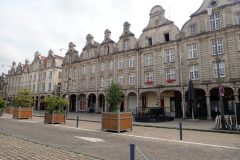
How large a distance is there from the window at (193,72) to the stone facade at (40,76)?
103 feet

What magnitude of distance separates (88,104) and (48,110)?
2142cm

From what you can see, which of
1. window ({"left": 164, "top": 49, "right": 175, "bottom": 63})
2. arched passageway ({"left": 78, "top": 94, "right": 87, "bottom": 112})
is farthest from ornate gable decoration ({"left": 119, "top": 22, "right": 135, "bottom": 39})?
arched passageway ({"left": 78, "top": 94, "right": 87, "bottom": 112})

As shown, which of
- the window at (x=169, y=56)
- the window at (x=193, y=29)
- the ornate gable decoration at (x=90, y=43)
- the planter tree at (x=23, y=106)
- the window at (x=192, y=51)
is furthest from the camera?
the ornate gable decoration at (x=90, y=43)

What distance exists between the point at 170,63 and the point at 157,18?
7.35m

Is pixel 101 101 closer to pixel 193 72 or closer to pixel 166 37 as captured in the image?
pixel 166 37

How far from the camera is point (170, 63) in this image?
2841cm

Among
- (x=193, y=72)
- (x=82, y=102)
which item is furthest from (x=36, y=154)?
(x=82, y=102)

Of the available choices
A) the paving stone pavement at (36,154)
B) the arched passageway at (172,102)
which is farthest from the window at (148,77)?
the paving stone pavement at (36,154)

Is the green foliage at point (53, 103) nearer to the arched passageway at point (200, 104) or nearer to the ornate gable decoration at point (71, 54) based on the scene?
the arched passageway at point (200, 104)

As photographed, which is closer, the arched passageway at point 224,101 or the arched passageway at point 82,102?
the arched passageway at point 224,101

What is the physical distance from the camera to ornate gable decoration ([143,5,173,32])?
30159 mm

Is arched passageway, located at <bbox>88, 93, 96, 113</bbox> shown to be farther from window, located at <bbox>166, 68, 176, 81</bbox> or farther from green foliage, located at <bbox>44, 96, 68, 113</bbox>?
green foliage, located at <bbox>44, 96, 68, 113</bbox>

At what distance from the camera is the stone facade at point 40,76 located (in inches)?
1947

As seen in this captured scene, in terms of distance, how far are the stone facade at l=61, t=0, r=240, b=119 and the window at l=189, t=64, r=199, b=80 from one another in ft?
0.40
